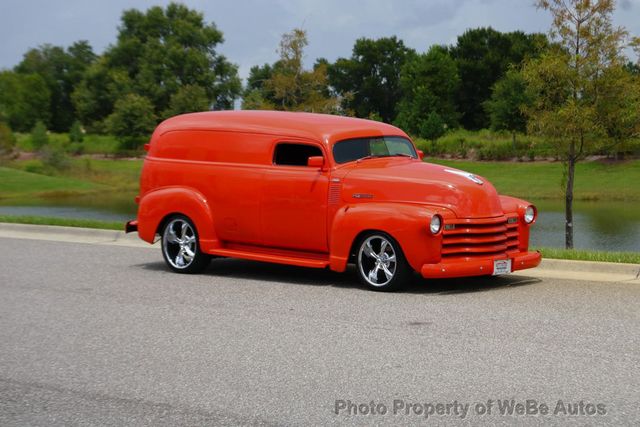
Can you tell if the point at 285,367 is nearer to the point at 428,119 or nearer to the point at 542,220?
the point at 542,220

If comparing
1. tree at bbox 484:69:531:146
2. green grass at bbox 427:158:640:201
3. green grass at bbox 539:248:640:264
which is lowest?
green grass at bbox 427:158:640:201

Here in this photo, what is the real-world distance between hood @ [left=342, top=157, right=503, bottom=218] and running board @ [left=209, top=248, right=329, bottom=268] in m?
0.87

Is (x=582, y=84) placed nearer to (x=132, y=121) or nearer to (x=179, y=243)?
(x=179, y=243)

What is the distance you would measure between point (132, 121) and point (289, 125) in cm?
8185

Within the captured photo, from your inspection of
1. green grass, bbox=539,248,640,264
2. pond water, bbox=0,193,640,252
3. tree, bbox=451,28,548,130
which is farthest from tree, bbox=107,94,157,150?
green grass, bbox=539,248,640,264

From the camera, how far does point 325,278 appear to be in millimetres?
12273

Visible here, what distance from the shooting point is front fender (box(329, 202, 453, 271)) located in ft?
34.4

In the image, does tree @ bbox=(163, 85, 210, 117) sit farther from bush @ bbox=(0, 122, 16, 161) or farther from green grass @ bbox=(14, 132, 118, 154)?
bush @ bbox=(0, 122, 16, 161)

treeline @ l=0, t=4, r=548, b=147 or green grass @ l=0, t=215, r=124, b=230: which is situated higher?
treeline @ l=0, t=4, r=548, b=147

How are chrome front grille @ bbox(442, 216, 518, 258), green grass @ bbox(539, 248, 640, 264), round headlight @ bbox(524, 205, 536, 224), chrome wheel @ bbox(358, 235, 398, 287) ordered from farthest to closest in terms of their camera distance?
green grass @ bbox(539, 248, 640, 264), round headlight @ bbox(524, 205, 536, 224), chrome wheel @ bbox(358, 235, 398, 287), chrome front grille @ bbox(442, 216, 518, 258)

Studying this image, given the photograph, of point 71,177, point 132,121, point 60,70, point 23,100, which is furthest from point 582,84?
point 60,70

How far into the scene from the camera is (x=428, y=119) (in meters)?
77.4

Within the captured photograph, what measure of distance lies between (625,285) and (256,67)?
11271 centimetres

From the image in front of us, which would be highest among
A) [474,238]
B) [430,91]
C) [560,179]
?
[430,91]
